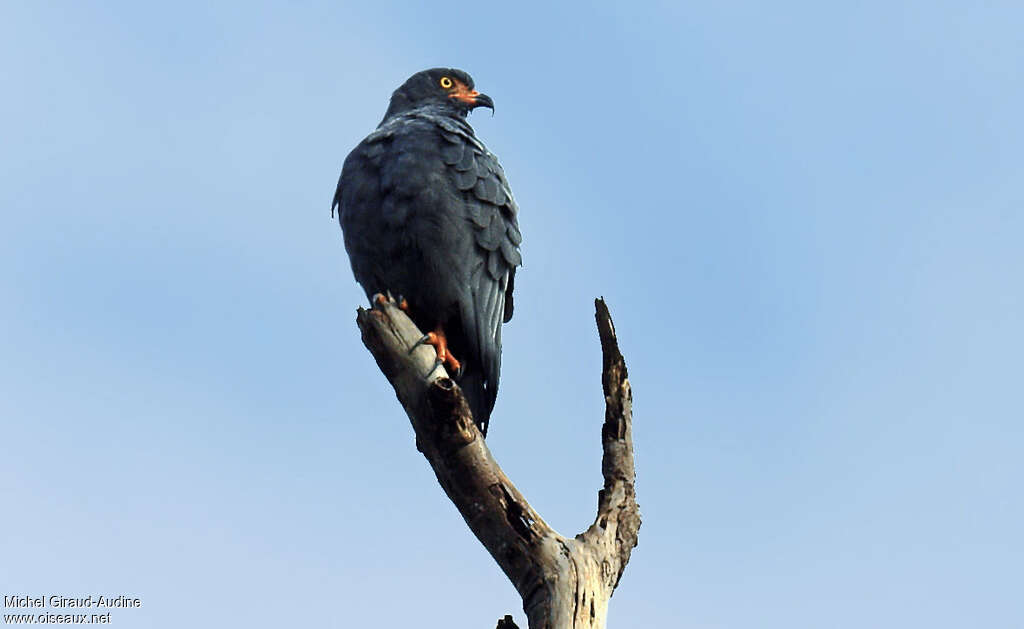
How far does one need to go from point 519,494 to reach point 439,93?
445 cm

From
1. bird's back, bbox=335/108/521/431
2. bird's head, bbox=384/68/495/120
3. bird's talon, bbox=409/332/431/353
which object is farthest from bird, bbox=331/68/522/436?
bird's head, bbox=384/68/495/120

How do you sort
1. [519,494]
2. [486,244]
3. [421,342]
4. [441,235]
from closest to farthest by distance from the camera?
[519,494], [421,342], [441,235], [486,244]

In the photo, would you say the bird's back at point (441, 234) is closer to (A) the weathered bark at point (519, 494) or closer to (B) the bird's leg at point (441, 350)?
(B) the bird's leg at point (441, 350)

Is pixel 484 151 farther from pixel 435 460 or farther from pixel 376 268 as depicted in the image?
pixel 435 460

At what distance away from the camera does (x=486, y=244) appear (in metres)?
7.19

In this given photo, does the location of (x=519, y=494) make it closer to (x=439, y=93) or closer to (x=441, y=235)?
(x=441, y=235)

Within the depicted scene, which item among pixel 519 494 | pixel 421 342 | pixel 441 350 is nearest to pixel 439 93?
pixel 441 350

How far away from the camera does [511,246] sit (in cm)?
739

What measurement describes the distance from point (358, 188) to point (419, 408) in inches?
89.0

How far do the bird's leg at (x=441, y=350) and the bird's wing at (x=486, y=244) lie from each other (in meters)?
0.19

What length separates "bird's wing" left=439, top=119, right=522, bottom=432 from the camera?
23.5 ft

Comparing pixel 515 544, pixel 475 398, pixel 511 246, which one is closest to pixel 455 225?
pixel 511 246

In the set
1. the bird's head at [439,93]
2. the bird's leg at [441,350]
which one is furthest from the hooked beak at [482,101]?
the bird's leg at [441,350]

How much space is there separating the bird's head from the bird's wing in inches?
57.6
